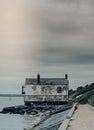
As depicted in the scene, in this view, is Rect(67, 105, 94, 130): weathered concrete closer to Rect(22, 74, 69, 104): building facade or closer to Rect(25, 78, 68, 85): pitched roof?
Rect(22, 74, 69, 104): building facade

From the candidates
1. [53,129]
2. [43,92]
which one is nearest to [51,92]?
[43,92]

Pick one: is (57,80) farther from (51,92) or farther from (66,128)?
(66,128)

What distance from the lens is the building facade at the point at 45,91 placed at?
130 metres

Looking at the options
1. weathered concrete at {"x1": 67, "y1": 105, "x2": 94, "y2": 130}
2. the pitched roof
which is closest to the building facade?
the pitched roof

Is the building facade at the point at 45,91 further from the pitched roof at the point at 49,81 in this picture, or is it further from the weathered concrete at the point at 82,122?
the weathered concrete at the point at 82,122

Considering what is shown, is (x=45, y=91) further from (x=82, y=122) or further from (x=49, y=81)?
(x=82, y=122)

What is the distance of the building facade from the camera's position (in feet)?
428

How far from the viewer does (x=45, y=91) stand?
132 meters

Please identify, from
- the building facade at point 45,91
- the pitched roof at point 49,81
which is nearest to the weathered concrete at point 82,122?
the building facade at point 45,91

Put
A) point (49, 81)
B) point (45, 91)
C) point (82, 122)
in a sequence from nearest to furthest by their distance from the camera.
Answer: point (82, 122) → point (45, 91) → point (49, 81)

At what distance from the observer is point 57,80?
136000mm

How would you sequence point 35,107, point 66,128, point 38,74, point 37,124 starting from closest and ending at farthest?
point 66,128
point 37,124
point 35,107
point 38,74

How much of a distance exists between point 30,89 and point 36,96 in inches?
86.0

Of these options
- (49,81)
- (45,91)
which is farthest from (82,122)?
(49,81)
